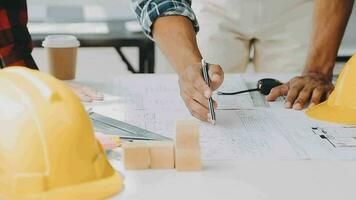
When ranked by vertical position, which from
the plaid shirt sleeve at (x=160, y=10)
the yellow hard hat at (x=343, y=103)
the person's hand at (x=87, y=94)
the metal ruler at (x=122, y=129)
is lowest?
the person's hand at (x=87, y=94)

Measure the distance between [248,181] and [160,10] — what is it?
749 millimetres

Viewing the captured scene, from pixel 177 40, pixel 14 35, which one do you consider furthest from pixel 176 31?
pixel 14 35

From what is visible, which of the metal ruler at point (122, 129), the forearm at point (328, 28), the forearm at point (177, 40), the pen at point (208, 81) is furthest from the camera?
the forearm at point (328, 28)

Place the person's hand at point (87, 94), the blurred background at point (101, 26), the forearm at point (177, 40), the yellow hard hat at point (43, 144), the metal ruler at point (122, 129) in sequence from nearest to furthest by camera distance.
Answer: the yellow hard hat at point (43, 144)
the metal ruler at point (122, 129)
the person's hand at point (87, 94)
the forearm at point (177, 40)
the blurred background at point (101, 26)

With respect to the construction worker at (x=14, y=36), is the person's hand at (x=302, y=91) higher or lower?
lower

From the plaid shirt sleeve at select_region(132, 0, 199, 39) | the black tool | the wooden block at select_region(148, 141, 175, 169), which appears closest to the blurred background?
the plaid shirt sleeve at select_region(132, 0, 199, 39)

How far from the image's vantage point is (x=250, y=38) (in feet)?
6.25

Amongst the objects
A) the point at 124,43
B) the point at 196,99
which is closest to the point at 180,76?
the point at 196,99

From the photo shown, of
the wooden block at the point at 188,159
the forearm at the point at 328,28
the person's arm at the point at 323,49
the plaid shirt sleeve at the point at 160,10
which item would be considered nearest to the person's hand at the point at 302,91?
the person's arm at the point at 323,49

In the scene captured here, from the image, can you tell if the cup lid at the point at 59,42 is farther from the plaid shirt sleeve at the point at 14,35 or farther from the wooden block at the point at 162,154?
the wooden block at the point at 162,154

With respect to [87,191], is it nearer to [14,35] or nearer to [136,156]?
[136,156]

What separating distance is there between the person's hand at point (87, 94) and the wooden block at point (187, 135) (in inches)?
17.6

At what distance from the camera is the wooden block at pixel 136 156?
3.10ft

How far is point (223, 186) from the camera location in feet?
2.94
